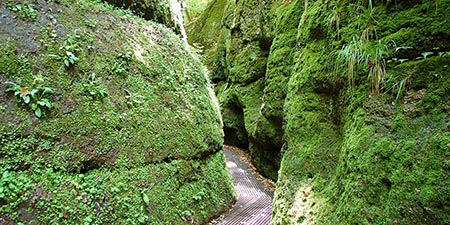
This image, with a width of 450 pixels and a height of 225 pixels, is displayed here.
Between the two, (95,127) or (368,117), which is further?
(95,127)

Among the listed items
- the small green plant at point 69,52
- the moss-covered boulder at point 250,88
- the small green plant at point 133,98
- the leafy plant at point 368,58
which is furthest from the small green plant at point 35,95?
the moss-covered boulder at point 250,88

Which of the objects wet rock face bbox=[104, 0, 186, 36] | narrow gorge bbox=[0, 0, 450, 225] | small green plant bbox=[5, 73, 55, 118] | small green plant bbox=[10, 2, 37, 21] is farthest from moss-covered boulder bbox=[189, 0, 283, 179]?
small green plant bbox=[10, 2, 37, 21]

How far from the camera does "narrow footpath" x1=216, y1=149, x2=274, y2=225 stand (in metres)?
6.20

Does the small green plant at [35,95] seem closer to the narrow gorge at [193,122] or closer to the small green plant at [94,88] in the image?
the narrow gorge at [193,122]

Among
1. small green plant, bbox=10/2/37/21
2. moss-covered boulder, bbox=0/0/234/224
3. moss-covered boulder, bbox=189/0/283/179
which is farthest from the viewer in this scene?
moss-covered boulder, bbox=189/0/283/179

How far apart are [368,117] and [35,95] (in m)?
4.70

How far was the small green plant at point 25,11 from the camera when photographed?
476cm

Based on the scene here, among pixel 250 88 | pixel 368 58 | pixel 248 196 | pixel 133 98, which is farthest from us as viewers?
pixel 250 88

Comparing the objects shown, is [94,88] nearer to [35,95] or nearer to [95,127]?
[95,127]

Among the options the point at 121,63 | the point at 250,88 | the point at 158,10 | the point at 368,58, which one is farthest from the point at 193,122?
the point at 250,88

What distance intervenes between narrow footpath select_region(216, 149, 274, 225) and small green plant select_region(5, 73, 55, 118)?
159 inches

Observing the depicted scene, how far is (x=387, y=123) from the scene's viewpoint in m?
3.15

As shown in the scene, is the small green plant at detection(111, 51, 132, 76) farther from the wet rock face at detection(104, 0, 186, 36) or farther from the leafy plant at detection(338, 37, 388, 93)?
the leafy plant at detection(338, 37, 388, 93)

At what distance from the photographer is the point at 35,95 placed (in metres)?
4.29
